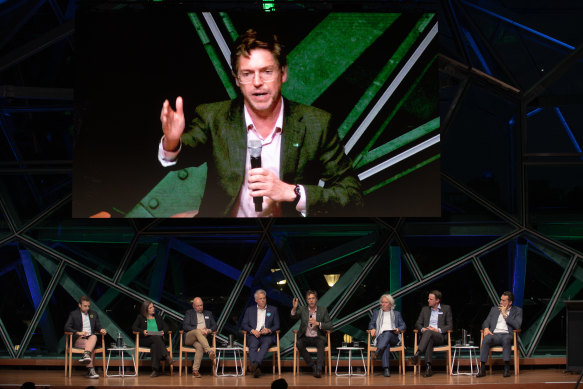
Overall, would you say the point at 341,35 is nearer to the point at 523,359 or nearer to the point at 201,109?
the point at 201,109

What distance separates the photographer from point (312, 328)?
384 inches

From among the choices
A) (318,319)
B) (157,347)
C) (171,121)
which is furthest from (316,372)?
(171,121)

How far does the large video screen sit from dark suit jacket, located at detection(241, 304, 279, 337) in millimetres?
1285

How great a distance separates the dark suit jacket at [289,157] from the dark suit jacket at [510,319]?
7.34ft

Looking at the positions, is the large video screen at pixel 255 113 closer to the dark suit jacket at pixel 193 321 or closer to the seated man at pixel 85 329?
the seated man at pixel 85 329

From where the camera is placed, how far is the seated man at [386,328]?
955 cm

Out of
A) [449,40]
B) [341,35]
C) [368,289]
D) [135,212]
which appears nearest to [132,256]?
[135,212]

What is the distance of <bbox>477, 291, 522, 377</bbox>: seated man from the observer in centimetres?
941

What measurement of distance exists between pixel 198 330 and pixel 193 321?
7.4 inches

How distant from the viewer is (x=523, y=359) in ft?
33.8

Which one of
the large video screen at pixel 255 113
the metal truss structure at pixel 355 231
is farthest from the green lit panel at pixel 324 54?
the metal truss structure at pixel 355 231

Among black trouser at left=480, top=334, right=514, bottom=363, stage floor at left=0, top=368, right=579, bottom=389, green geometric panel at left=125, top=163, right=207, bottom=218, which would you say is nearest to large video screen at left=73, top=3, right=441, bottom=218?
green geometric panel at left=125, top=163, right=207, bottom=218

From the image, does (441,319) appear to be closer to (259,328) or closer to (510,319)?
(510,319)

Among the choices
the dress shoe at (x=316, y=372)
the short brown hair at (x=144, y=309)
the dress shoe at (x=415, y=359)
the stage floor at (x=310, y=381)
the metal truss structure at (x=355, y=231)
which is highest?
the metal truss structure at (x=355, y=231)
